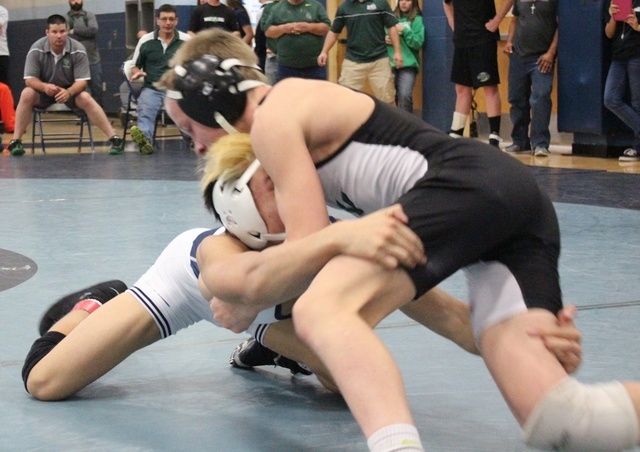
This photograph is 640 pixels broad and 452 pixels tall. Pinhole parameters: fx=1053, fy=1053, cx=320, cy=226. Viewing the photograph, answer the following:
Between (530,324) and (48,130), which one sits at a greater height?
(530,324)

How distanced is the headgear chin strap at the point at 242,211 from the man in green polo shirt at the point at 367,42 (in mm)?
7769

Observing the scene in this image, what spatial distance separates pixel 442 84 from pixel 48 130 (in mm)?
6171

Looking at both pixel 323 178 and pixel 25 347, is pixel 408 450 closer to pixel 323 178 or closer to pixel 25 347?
pixel 323 178

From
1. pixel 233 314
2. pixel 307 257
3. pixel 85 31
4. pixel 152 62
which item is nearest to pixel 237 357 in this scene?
pixel 233 314

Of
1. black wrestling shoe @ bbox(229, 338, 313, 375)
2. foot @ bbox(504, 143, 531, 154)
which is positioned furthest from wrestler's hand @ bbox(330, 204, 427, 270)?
foot @ bbox(504, 143, 531, 154)

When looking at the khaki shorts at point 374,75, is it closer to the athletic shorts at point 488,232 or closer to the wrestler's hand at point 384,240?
the athletic shorts at point 488,232

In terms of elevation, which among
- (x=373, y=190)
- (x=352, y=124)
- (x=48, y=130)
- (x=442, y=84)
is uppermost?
(x=352, y=124)

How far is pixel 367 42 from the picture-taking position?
33.6 feet

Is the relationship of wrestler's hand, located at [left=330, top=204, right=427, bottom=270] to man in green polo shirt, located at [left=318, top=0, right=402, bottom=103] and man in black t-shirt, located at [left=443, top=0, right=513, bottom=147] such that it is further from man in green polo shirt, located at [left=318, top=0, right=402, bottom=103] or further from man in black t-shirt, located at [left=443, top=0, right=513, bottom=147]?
man in green polo shirt, located at [left=318, top=0, right=402, bottom=103]

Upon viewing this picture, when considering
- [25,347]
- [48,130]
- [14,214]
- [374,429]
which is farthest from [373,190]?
[48,130]

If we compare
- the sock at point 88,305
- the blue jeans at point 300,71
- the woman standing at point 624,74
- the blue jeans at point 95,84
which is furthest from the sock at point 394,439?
the blue jeans at point 95,84

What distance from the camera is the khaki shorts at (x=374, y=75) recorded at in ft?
34.0

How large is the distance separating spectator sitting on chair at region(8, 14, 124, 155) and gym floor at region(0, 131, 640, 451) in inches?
190

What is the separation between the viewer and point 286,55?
33.0 feet
